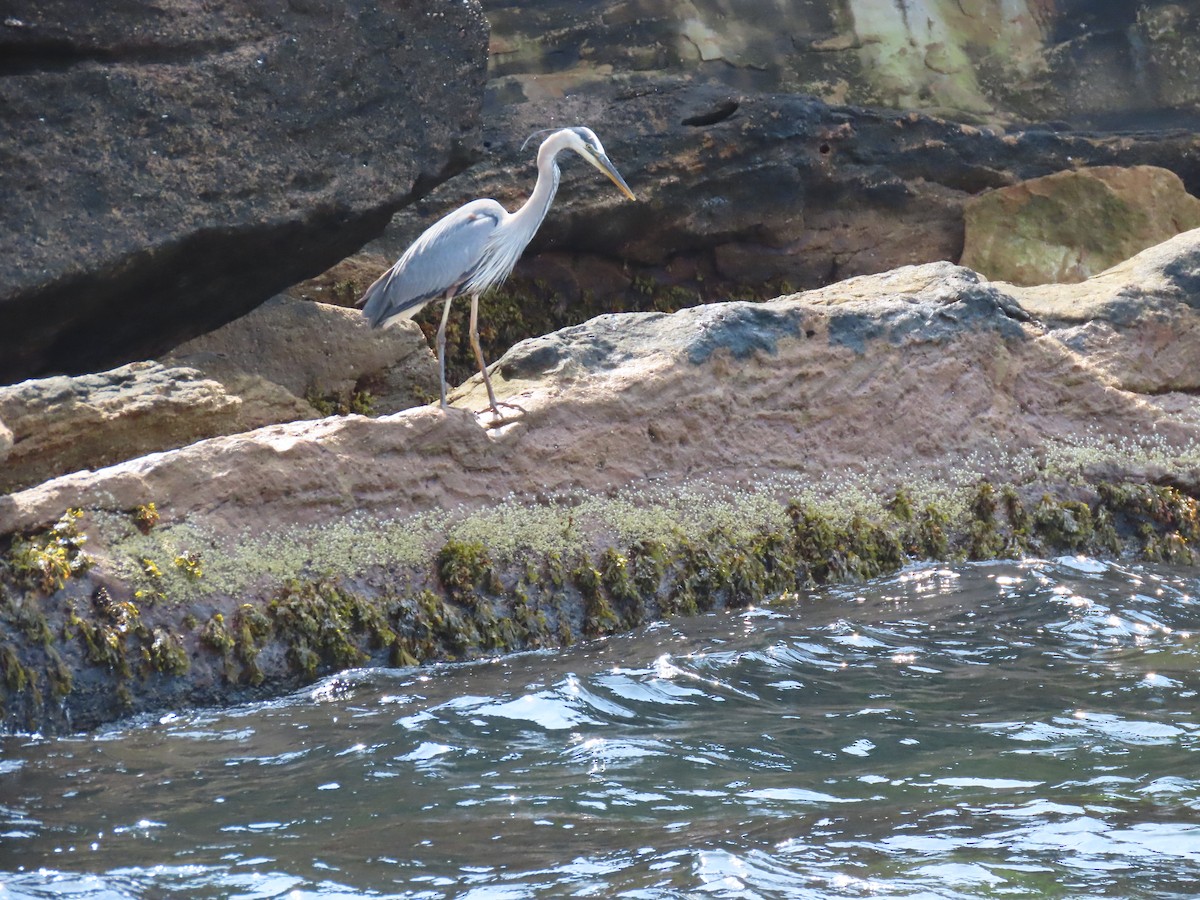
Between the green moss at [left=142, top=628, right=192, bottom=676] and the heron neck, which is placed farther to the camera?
the heron neck

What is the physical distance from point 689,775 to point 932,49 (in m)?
9.37

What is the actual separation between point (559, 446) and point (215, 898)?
3.29 m

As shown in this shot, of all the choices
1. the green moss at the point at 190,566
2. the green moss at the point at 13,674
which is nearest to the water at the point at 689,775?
the green moss at the point at 13,674

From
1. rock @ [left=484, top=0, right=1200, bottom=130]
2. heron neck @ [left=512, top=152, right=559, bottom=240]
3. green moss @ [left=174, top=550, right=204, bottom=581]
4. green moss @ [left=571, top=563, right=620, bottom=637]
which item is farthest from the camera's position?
rock @ [left=484, top=0, right=1200, bottom=130]

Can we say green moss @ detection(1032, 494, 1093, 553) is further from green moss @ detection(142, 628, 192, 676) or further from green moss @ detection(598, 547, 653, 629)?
green moss @ detection(142, 628, 192, 676)

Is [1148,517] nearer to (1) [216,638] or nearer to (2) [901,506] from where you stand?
(2) [901,506]

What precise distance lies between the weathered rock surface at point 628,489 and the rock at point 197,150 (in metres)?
1.50

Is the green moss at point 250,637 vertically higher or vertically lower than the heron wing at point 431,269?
lower

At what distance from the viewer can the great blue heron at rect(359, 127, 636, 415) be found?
6855mm

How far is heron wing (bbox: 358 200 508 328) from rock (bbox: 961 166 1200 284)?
17.1 ft

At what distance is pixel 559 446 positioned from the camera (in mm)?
6242

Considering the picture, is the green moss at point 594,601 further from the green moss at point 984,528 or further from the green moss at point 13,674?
the green moss at point 13,674

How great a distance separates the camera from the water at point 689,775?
3.25 meters

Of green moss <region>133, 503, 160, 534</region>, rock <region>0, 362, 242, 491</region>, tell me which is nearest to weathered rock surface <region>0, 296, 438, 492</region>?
rock <region>0, 362, 242, 491</region>
